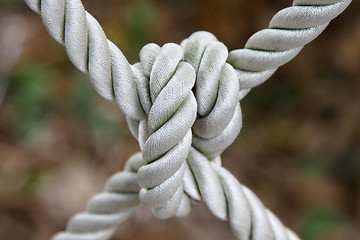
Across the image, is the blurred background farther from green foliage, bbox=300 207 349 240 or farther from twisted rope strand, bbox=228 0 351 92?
twisted rope strand, bbox=228 0 351 92

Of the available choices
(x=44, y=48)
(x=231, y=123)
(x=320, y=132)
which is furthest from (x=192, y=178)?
(x=44, y=48)

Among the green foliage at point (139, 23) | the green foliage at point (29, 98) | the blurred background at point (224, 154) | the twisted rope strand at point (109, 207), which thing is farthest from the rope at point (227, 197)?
the green foliage at point (139, 23)

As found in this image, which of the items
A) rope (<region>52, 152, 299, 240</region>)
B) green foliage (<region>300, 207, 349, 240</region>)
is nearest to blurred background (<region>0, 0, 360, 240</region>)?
green foliage (<region>300, 207, 349, 240</region>)

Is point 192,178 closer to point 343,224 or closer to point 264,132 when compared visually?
point 343,224

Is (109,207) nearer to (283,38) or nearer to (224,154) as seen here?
(283,38)

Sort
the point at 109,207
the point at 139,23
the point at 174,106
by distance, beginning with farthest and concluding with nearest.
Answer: the point at 139,23
the point at 109,207
the point at 174,106

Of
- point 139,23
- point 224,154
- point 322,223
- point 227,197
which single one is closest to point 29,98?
point 139,23

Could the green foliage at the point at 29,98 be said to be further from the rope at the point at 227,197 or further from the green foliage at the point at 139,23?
the rope at the point at 227,197
